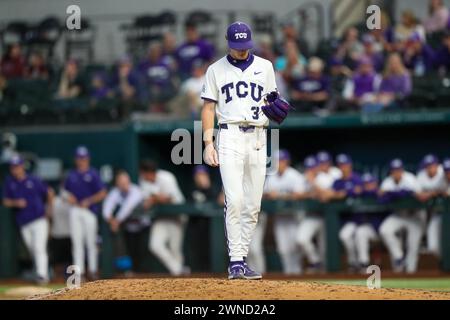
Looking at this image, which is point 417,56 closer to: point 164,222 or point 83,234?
point 164,222

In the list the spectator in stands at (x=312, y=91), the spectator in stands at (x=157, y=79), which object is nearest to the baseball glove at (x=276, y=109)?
the spectator in stands at (x=312, y=91)

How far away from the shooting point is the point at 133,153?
1638 cm

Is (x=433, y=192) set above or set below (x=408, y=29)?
below

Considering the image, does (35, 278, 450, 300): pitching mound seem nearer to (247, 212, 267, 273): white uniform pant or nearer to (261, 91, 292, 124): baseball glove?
(261, 91, 292, 124): baseball glove

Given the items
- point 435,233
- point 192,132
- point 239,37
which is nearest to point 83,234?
point 192,132

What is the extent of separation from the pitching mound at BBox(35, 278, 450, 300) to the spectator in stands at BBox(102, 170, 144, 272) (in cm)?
681

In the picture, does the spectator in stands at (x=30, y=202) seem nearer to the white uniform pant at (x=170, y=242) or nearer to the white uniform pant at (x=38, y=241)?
the white uniform pant at (x=38, y=241)

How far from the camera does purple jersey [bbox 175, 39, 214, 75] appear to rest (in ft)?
55.3

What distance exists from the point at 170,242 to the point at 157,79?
107 inches

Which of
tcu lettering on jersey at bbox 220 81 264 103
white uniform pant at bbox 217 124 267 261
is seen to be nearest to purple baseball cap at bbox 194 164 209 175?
white uniform pant at bbox 217 124 267 261

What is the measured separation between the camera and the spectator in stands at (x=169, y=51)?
56.3 feet

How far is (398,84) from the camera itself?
15203mm
